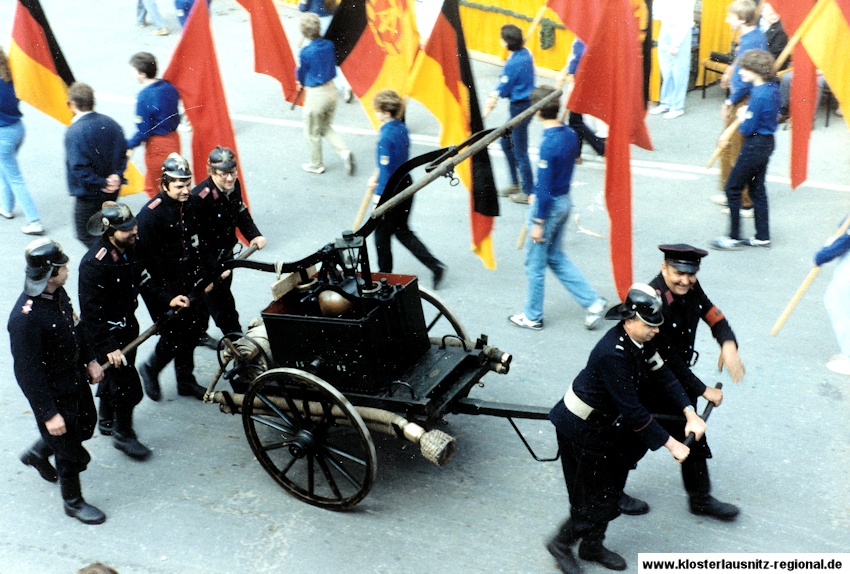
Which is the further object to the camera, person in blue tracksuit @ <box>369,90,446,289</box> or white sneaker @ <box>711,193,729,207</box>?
white sneaker @ <box>711,193,729,207</box>

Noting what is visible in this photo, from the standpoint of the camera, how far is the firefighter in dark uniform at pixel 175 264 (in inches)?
251

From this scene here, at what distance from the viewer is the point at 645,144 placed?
27.8 ft

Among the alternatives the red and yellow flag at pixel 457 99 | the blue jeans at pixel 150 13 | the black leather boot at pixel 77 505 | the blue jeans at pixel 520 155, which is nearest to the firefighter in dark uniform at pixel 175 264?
the black leather boot at pixel 77 505

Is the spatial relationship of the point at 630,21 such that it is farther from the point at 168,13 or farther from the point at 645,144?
the point at 168,13

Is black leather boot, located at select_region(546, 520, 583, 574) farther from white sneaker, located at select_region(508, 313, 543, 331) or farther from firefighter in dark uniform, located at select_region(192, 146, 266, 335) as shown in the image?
firefighter in dark uniform, located at select_region(192, 146, 266, 335)

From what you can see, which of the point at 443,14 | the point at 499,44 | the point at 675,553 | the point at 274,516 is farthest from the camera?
the point at 499,44

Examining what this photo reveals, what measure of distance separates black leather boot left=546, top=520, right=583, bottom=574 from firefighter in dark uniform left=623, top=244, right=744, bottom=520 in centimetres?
60

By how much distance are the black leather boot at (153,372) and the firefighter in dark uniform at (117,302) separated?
45cm

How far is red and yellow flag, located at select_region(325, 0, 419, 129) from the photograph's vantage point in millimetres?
Answer: 8516

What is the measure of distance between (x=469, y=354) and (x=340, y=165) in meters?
5.67

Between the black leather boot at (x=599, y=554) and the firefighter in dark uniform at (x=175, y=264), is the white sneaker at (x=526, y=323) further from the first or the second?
the black leather boot at (x=599, y=554)

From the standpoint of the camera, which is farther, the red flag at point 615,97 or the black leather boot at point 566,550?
the red flag at point 615,97

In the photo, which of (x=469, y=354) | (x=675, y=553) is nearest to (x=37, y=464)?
(x=469, y=354)

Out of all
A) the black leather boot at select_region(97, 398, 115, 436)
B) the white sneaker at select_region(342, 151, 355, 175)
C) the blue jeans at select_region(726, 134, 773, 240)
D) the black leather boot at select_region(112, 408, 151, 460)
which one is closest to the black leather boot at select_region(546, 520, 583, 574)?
the black leather boot at select_region(112, 408, 151, 460)
